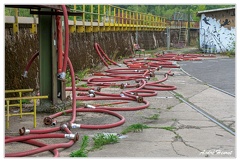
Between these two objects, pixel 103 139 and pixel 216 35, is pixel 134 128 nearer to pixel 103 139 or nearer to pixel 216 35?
pixel 103 139

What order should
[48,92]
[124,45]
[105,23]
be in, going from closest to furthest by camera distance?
[48,92] < [105,23] < [124,45]

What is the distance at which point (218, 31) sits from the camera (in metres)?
28.5

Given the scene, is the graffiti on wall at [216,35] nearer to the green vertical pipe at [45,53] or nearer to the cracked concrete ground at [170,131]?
the cracked concrete ground at [170,131]

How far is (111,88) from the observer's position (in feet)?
35.4

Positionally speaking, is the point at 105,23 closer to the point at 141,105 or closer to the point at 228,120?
the point at 141,105

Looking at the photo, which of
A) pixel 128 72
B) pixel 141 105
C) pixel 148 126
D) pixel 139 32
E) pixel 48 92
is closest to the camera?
pixel 148 126

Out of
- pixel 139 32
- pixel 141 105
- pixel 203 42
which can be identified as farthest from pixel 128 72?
pixel 203 42

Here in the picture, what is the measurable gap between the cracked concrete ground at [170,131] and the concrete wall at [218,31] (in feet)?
62.4

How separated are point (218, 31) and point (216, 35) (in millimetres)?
300

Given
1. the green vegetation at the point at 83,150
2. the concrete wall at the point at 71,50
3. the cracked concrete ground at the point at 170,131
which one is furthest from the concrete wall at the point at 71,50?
the green vegetation at the point at 83,150

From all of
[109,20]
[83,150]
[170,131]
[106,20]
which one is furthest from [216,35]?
[83,150]

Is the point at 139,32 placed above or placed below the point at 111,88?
above

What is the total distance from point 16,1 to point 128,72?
8182 millimetres

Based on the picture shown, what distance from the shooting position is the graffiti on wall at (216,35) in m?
27.7
